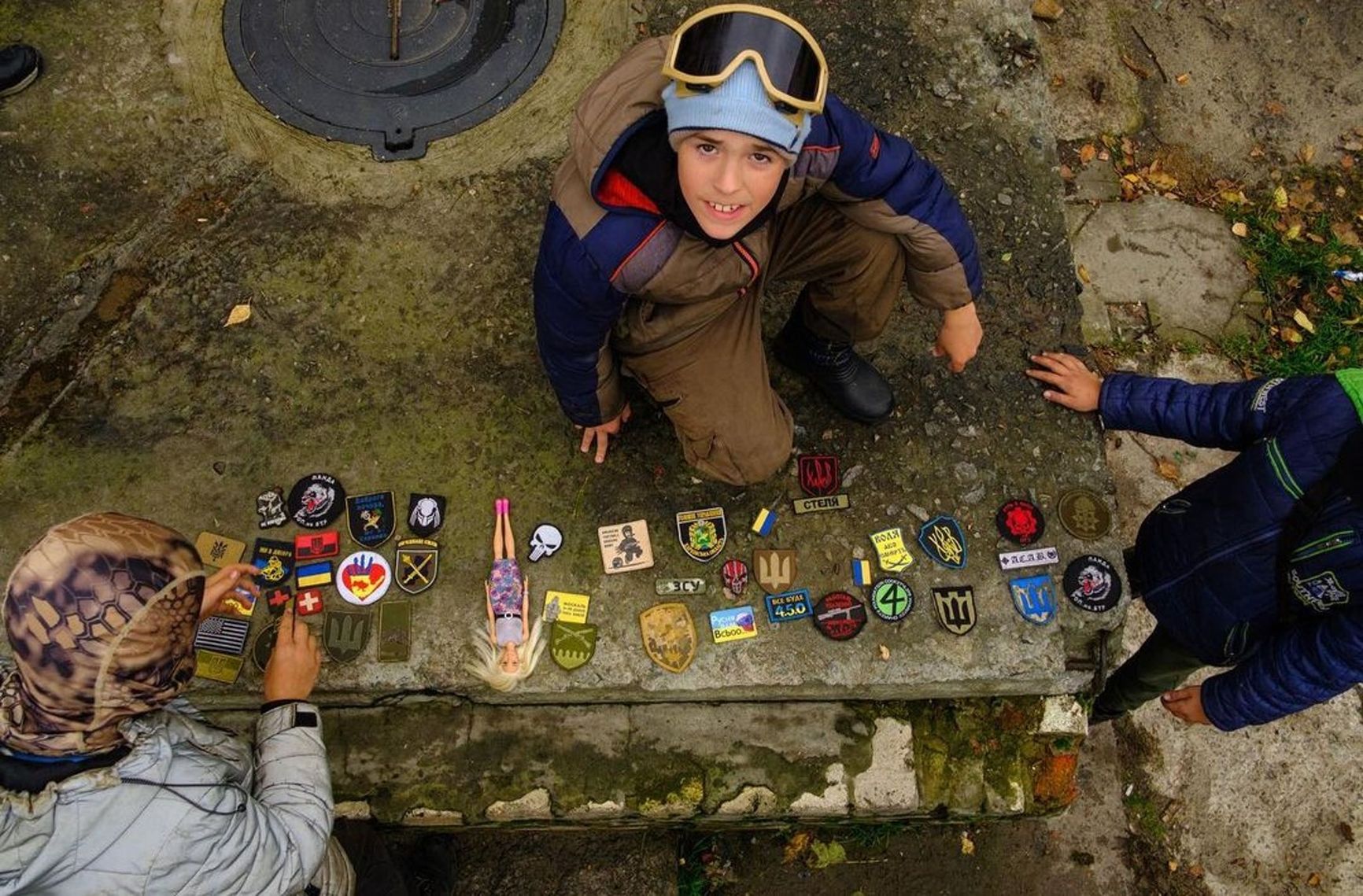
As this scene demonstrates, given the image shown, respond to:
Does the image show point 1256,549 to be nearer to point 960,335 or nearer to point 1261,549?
point 1261,549

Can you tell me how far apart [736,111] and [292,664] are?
1634 mm

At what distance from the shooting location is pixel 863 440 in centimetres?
291

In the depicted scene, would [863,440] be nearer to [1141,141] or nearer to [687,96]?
[687,96]

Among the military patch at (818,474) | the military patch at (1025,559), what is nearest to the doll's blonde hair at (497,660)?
the military patch at (818,474)

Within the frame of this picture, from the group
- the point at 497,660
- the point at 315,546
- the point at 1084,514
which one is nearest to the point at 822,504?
the point at 1084,514

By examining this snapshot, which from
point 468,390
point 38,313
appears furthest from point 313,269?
point 38,313

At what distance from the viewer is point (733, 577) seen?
2.72m

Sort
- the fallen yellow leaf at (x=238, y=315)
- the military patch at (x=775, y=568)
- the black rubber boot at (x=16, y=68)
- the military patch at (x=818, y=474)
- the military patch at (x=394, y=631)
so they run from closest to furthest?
1. the military patch at (x=394, y=631)
2. the military patch at (x=775, y=568)
3. the military patch at (x=818, y=474)
4. the fallen yellow leaf at (x=238, y=315)
5. the black rubber boot at (x=16, y=68)

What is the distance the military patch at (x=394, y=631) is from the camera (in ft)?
8.59

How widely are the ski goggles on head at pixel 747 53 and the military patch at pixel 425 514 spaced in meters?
1.44

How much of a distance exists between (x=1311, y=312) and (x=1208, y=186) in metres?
0.65

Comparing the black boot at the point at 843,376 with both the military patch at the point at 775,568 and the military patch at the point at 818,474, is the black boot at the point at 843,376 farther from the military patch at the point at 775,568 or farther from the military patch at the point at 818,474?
the military patch at the point at 775,568

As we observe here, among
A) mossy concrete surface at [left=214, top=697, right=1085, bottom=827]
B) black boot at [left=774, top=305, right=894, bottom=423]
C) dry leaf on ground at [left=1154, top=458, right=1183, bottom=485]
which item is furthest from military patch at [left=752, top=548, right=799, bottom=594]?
dry leaf on ground at [left=1154, top=458, right=1183, bottom=485]

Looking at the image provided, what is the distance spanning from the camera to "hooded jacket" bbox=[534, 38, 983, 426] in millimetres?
1978
